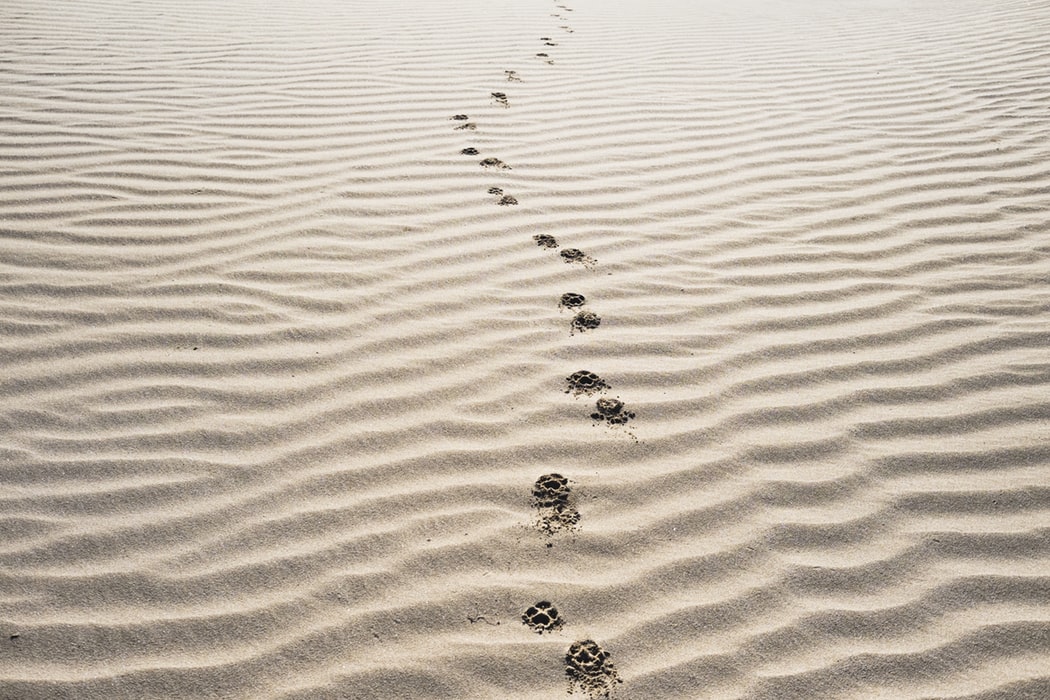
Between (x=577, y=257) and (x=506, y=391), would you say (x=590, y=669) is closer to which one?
(x=506, y=391)

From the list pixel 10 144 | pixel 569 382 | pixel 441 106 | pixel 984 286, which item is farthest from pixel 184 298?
pixel 984 286

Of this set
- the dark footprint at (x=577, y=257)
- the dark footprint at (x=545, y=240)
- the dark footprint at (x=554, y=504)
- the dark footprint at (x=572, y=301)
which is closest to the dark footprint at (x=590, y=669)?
the dark footprint at (x=554, y=504)

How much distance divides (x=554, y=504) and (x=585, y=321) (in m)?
0.89

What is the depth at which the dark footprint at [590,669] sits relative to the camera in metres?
1.67

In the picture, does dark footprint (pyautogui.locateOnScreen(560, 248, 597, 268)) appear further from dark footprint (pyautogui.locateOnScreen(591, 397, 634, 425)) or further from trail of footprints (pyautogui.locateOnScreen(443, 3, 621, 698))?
dark footprint (pyautogui.locateOnScreen(591, 397, 634, 425))

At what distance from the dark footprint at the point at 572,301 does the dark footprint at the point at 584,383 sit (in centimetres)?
40

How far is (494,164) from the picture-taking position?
3.89m

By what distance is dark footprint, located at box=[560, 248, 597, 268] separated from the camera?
315 cm

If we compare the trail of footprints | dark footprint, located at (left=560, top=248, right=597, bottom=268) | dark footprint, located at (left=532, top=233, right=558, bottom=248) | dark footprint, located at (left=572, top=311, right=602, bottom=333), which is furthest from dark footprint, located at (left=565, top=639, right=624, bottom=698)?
dark footprint, located at (left=532, top=233, right=558, bottom=248)

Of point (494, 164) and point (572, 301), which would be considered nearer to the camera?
point (572, 301)

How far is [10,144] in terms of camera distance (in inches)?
148

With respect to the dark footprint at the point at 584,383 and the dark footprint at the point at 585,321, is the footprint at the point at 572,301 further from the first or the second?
the dark footprint at the point at 584,383

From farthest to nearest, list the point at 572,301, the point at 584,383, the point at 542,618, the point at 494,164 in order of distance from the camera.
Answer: the point at 494,164
the point at 572,301
the point at 584,383
the point at 542,618

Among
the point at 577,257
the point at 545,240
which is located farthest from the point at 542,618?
the point at 545,240
